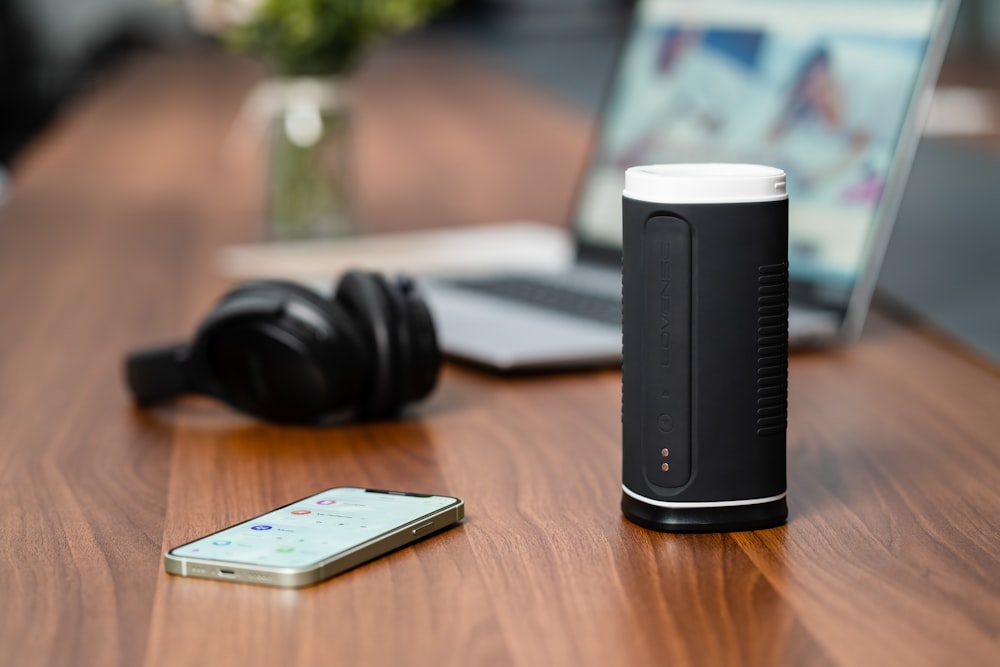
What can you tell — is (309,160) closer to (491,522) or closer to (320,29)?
(320,29)

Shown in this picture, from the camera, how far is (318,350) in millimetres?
877

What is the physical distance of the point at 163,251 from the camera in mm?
1611

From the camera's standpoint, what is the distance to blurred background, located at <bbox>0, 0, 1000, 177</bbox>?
14.9ft

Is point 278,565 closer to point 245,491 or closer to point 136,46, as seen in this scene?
point 245,491

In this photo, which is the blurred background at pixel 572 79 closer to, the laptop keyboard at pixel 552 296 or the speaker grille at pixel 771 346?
the laptop keyboard at pixel 552 296

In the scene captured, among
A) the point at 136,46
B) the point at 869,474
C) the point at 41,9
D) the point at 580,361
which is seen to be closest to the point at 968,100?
the point at 580,361

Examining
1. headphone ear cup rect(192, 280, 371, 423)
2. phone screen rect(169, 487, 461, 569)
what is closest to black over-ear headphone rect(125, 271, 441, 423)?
headphone ear cup rect(192, 280, 371, 423)

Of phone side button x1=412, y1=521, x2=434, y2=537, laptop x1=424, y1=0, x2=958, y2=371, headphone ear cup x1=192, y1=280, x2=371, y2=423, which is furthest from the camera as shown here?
laptop x1=424, y1=0, x2=958, y2=371

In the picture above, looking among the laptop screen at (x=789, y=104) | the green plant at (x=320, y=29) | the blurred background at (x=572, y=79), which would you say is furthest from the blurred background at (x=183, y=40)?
the laptop screen at (x=789, y=104)

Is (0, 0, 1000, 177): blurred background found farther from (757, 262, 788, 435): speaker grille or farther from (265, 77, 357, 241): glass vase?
(757, 262, 788, 435): speaker grille

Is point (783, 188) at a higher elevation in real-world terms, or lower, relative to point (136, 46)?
higher

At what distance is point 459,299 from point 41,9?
764cm

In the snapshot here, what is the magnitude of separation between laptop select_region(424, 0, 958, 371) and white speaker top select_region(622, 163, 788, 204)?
0.39 meters

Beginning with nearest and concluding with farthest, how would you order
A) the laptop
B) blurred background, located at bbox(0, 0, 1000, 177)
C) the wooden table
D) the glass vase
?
1. the wooden table
2. the laptop
3. the glass vase
4. blurred background, located at bbox(0, 0, 1000, 177)
